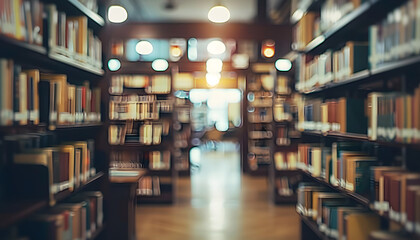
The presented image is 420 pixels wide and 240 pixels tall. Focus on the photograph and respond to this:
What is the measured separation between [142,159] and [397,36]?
479cm

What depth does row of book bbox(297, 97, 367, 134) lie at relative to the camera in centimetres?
287

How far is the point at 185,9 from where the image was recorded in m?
11.0

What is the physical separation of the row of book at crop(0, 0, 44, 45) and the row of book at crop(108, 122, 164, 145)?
385cm

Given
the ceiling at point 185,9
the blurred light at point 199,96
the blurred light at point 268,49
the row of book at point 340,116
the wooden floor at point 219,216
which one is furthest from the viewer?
the blurred light at point 199,96

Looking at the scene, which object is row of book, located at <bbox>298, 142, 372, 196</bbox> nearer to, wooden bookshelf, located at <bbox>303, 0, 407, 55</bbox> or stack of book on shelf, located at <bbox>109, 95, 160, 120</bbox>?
wooden bookshelf, located at <bbox>303, 0, 407, 55</bbox>

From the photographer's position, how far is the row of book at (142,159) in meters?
6.29

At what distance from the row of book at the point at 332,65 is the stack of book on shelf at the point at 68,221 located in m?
2.15

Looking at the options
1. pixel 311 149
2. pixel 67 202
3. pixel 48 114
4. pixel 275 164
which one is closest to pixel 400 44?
pixel 311 149

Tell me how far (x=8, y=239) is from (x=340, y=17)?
263 cm

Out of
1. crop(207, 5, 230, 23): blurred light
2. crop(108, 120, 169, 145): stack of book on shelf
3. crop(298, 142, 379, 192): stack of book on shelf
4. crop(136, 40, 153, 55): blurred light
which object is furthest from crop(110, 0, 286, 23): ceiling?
crop(298, 142, 379, 192): stack of book on shelf

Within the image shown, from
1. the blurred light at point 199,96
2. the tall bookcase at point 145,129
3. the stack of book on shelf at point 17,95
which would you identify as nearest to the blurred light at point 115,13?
the tall bookcase at point 145,129

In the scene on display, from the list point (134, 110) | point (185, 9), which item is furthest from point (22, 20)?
point (185, 9)

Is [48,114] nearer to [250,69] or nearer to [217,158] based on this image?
[250,69]

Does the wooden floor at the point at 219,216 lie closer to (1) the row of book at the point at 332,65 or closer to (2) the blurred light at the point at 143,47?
(1) the row of book at the point at 332,65
